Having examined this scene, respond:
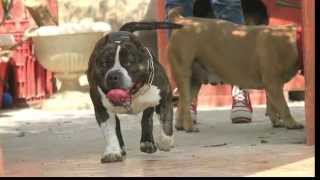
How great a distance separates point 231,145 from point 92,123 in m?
1.95

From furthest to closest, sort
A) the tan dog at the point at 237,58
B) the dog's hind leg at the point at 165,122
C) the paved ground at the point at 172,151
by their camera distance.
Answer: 1. the tan dog at the point at 237,58
2. the dog's hind leg at the point at 165,122
3. the paved ground at the point at 172,151

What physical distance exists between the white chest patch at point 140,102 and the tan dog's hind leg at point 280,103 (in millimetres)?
1312

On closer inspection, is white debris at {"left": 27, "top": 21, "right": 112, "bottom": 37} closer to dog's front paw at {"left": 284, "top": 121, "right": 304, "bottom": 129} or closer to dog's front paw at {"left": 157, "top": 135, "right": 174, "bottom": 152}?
dog's front paw at {"left": 284, "top": 121, "right": 304, "bottom": 129}

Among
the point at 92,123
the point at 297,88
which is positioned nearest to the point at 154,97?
the point at 92,123

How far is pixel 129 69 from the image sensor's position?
3387 millimetres

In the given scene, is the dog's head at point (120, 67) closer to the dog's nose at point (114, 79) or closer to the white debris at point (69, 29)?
the dog's nose at point (114, 79)

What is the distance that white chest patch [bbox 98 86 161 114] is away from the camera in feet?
11.5

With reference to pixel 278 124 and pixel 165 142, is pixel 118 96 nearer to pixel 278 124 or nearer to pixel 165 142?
pixel 165 142

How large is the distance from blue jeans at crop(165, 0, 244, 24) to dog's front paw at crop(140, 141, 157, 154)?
2277mm

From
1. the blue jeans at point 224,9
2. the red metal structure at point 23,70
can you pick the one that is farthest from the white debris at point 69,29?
the blue jeans at point 224,9

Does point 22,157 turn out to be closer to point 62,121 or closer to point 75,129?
point 75,129

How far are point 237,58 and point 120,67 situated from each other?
5.63 feet

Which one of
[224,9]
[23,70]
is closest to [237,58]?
[224,9]

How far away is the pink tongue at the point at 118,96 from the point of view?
3.32m
